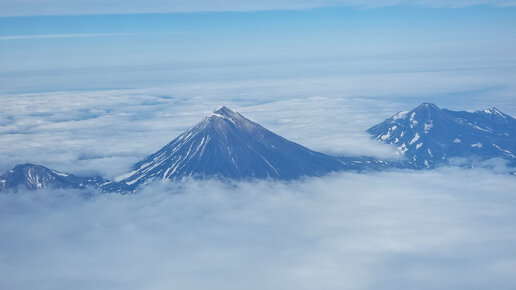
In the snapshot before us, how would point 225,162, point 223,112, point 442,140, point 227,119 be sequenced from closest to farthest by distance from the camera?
point 225,162
point 227,119
point 223,112
point 442,140

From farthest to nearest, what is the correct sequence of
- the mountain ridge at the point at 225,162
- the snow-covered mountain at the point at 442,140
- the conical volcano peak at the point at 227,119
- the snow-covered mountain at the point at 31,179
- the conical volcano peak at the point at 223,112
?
the snow-covered mountain at the point at 442,140
the conical volcano peak at the point at 223,112
the conical volcano peak at the point at 227,119
the mountain ridge at the point at 225,162
the snow-covered mountain at the point at 31,179

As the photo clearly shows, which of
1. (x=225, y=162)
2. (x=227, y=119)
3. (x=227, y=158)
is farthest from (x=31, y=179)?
(x=227, y=119)

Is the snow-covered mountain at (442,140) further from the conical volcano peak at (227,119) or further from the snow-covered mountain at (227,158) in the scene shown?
the conical volcano peak at (227,119)

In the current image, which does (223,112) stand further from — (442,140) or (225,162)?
(442,140)

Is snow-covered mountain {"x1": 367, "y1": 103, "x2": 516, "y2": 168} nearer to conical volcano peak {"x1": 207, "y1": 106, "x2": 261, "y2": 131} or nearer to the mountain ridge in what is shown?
the mountain ridge

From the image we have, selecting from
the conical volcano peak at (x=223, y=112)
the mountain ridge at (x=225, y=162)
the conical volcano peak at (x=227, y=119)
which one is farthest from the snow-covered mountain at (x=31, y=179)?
the conical volcano peak at (x=223, y=112)

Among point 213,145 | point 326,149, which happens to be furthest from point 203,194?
point 326,149

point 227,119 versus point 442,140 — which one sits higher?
point 227,119
